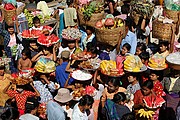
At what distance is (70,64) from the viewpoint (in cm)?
866

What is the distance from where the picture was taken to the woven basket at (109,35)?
29.5ft

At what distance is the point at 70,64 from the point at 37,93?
953 millimetres

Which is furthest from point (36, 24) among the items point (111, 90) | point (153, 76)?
point (153, 76)

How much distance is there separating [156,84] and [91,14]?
2.61 metres

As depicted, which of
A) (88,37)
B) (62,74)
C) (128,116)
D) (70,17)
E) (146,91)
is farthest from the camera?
(70,17)

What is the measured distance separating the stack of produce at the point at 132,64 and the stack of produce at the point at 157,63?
22 cm

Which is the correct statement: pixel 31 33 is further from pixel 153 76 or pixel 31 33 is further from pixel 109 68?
pixel 153 76

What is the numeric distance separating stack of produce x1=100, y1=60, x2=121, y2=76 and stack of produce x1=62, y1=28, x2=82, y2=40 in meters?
1.59

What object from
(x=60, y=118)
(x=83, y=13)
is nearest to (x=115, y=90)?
(x=60, y=118)

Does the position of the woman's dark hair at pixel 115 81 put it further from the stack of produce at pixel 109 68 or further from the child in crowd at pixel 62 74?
the child in crowd at pixel 62 74

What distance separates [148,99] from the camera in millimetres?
7285

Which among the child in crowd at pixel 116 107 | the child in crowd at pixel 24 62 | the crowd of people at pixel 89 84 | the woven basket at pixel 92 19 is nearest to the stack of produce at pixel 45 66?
the crowd of people at pixel 89 84

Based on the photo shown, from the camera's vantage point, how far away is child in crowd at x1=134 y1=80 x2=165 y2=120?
284 inches

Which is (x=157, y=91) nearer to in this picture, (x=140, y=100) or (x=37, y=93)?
(x=140, y=100)
